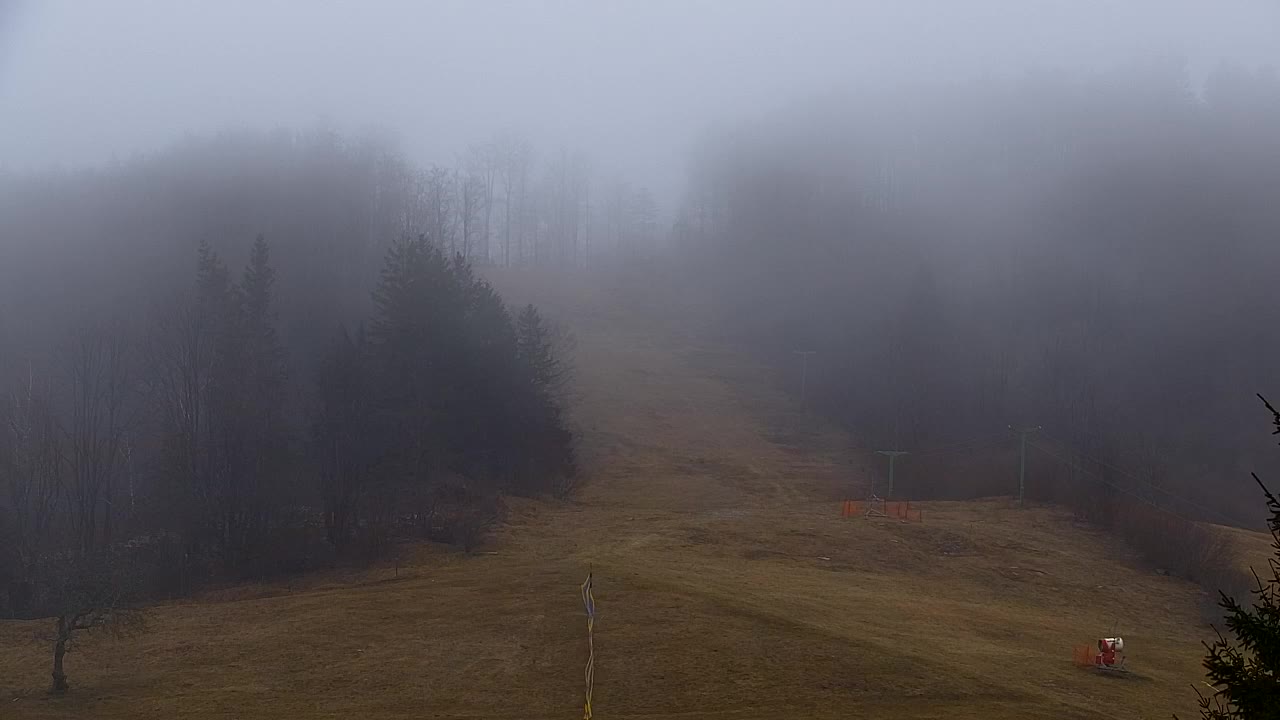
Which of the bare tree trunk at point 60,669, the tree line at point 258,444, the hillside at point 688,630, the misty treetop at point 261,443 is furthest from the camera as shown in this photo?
the misty treetop at point 261,443

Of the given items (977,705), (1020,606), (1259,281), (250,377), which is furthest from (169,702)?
(1259,281)

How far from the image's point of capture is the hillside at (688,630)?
45.5ft

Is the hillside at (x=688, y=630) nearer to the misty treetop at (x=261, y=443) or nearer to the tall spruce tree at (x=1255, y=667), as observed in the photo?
the misty treetop at (x=261, y=443)

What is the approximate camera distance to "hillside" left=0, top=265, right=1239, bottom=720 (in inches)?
546

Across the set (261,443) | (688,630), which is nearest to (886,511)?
(688,630)

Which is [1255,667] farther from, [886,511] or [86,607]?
[886,511]

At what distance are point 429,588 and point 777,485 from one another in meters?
23.7

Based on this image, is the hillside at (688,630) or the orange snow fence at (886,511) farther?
the orange snow fence at (886,511)

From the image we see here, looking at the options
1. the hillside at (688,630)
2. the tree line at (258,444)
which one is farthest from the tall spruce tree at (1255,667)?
the tree line at (258,444)

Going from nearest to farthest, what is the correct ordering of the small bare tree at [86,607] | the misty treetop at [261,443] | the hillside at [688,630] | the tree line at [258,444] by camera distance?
the hillside at [688,630], the small bare tree at [86,607], the tree line at [258,444], the misty treetop at [261,443]

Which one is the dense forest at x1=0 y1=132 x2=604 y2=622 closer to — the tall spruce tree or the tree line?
the tree line

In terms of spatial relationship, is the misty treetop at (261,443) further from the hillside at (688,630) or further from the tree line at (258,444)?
the hillside at (688,630)

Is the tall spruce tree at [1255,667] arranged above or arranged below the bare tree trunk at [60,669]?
above

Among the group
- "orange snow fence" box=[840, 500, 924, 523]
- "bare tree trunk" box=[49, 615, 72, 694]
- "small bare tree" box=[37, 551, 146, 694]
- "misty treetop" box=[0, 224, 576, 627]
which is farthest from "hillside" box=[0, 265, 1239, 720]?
"misty treetop" box=[0, 224, 576, 627]
